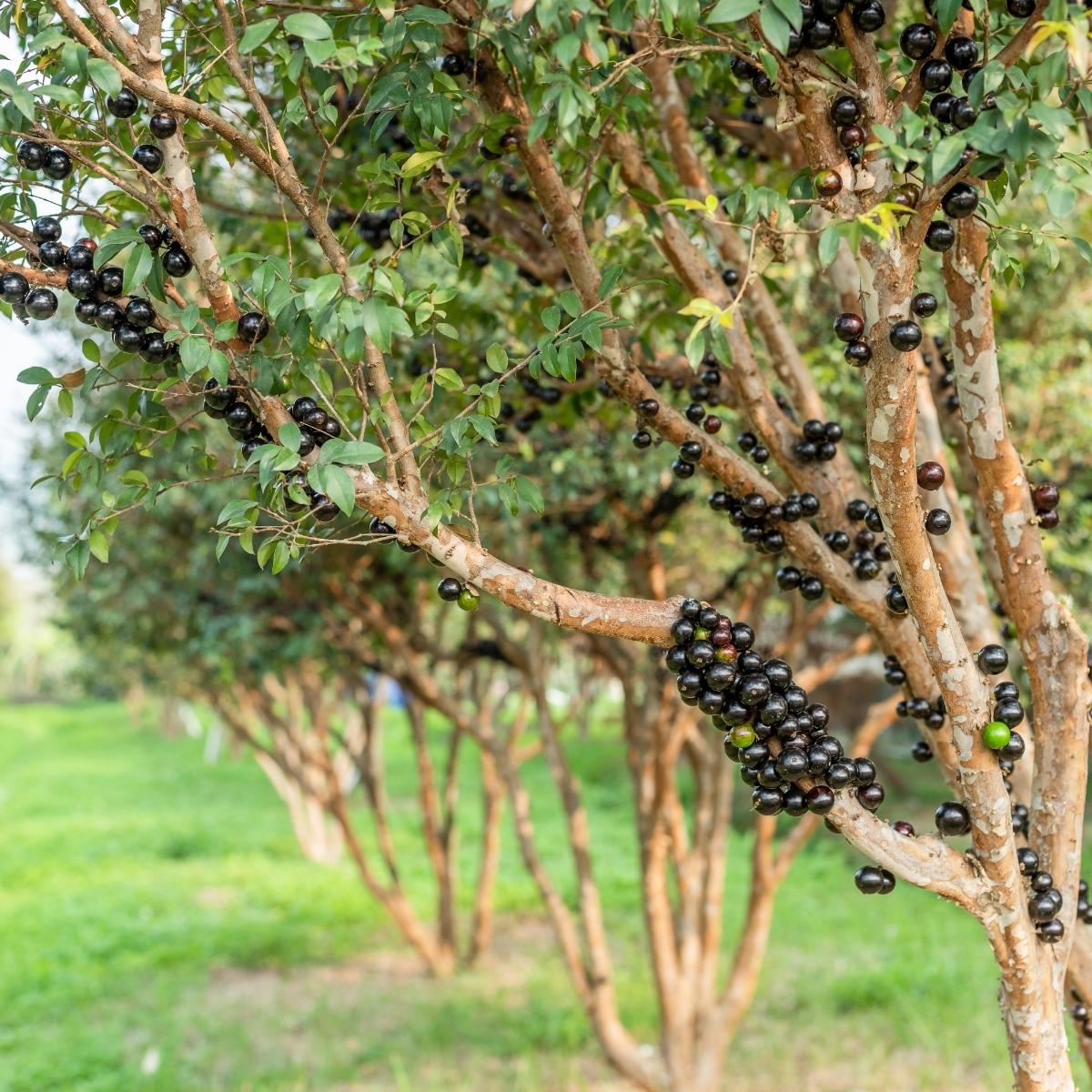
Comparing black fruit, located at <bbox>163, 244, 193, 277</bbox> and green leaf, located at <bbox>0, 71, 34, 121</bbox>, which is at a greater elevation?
green leaf, located at <bbox>0, 71, 34, 121</bbox>

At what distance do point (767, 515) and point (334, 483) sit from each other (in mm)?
1468

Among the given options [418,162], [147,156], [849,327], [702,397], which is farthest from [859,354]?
[147,156]

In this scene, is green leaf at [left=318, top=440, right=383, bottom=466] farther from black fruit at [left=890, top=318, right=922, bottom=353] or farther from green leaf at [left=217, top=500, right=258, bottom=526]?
black fruit at [left=890, top=318, right=922, bottom=353]

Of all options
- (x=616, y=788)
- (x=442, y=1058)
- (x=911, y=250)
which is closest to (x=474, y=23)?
(x=911, y=250)

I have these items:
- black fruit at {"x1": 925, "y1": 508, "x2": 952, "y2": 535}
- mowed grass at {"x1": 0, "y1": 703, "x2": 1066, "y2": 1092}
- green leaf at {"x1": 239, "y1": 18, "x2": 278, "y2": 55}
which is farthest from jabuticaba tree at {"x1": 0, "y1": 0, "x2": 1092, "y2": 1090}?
mowed grass at {"x1": 0, "y1": 703, "x2": 1066, "y2": 1092}

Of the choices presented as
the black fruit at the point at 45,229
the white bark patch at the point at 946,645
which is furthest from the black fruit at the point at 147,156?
the white bark patch at the point at 946,645

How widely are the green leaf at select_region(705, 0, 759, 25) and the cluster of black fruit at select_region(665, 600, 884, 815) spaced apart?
1.24 metres

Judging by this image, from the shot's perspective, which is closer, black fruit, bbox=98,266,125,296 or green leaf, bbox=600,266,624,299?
black fruit, bbox=98,266,125,296

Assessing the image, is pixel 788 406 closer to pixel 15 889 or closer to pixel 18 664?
pixel 15 889

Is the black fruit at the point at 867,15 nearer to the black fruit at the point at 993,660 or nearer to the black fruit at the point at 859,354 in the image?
the black fruit at the point at 859,354

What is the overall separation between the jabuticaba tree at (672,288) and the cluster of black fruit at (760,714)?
0.04 feet

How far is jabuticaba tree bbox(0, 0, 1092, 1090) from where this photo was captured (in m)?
2.00

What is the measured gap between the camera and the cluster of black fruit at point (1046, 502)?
286 cm

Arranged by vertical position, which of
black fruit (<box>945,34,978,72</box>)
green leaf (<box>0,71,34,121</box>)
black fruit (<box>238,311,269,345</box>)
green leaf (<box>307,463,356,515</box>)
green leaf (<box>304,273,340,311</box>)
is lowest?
green leaf (<box>307,463,356,515</box>)
